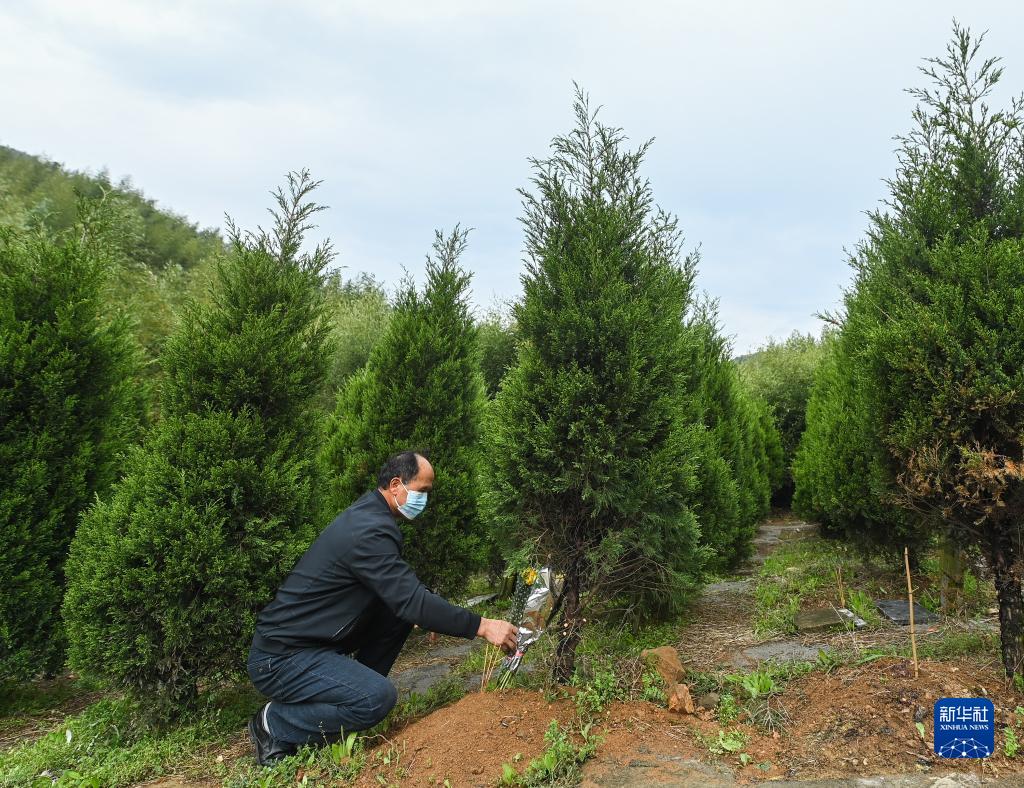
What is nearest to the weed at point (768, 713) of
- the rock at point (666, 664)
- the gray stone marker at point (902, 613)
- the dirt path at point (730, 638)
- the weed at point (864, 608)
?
the rock at point (666, 664)

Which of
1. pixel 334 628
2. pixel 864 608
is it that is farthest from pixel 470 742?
pixel 864 608

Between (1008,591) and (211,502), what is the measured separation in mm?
4954

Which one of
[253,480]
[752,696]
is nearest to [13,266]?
[253,480]

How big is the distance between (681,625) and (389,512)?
3.67m

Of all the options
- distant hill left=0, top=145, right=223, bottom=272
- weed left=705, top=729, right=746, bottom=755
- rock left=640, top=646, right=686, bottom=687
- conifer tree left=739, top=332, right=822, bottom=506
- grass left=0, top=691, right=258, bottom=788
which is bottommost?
grass left=0, top=691, right=258, bottom=788

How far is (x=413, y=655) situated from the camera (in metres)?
6.16

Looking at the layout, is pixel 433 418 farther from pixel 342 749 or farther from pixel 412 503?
pixel 342 749

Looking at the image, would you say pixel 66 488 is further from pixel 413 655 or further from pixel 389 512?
pixel 413 655

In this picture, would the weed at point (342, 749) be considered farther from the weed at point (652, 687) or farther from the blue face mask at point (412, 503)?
the weed at point (652, 687)

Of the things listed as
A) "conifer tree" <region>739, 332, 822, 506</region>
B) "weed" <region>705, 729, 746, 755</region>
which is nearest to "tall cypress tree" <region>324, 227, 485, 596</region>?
"weed" <region>705, 729, 746, 755</region>

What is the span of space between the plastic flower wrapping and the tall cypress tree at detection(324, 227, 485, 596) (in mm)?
1817

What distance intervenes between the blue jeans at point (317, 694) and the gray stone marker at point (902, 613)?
4635mm

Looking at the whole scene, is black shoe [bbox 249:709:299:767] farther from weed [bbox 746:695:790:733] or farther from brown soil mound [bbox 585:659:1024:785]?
weed [bbox 746:695:790:733]

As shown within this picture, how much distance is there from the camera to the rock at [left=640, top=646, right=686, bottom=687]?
3.72 metres
